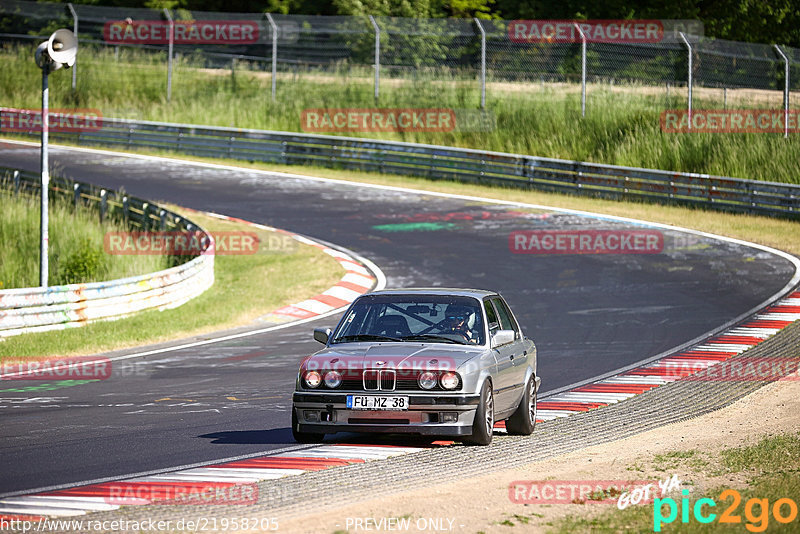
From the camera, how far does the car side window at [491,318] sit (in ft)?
34.7

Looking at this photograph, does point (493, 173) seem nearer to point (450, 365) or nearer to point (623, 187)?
point (623, 187)

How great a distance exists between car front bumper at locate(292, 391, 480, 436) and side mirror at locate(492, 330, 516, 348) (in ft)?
2.77

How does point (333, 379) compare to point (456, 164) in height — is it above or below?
above

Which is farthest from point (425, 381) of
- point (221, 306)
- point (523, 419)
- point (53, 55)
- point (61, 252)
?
point (61, 252)

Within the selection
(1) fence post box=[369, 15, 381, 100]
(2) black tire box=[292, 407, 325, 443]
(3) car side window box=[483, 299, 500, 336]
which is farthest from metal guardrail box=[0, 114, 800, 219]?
(2) black tire box=[292, 407, 325, 443]

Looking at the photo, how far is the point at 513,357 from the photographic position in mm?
10711

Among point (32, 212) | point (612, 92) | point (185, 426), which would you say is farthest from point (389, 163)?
point (185, 426)

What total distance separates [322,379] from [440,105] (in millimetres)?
30839

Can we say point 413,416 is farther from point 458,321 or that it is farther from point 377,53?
point 377,53

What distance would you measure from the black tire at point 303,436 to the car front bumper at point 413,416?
0.26 metres

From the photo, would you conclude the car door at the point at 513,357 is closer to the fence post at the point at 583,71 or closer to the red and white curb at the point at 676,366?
the red and white curb at the point at 676,366

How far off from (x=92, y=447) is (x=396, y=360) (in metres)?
2.65

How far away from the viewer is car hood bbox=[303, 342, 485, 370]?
31.4 feet

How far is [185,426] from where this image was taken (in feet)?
36.0
